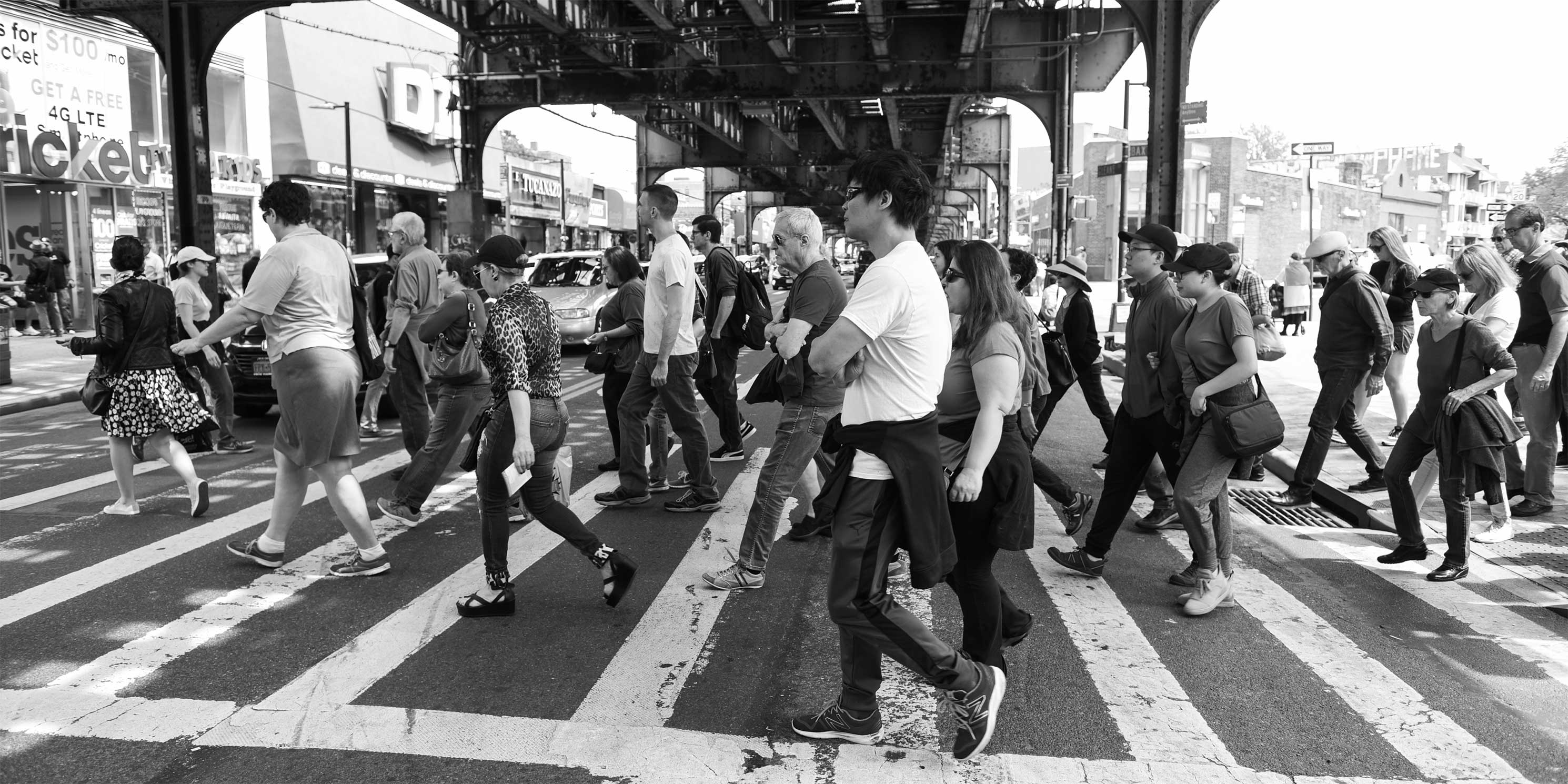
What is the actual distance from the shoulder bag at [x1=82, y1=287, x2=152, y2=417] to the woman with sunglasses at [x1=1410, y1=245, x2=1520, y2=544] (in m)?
7.66

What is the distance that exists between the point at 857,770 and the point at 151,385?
555cm

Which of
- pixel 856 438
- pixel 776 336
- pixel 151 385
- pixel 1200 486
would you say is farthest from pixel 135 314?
pixel 1200 486

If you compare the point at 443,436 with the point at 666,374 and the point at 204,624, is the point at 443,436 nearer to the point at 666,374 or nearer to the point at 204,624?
the point at 666,374

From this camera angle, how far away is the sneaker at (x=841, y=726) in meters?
3.84

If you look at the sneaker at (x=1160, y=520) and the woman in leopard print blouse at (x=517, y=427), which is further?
the sneaker at (x=1160, y=520)

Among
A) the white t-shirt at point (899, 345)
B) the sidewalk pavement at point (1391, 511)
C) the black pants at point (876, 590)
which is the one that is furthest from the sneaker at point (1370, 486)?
the white t-shirt at point (899, 345)

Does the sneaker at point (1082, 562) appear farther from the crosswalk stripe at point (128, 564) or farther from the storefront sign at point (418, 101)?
the storefront sign at point (418, 101)

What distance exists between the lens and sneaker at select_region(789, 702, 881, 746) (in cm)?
384

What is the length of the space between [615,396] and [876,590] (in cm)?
503

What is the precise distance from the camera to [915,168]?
3.56 m

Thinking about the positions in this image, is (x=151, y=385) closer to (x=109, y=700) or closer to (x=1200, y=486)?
(x=109, y=700)

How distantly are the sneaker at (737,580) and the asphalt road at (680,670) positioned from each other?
86mm

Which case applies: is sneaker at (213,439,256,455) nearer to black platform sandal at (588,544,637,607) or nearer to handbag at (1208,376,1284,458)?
black platform sandal at (588,544,637,607)

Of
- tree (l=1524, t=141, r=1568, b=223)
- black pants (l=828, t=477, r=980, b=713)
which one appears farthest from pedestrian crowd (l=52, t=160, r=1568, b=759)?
tree (l=1524, t=141, r=1568, b=223)
